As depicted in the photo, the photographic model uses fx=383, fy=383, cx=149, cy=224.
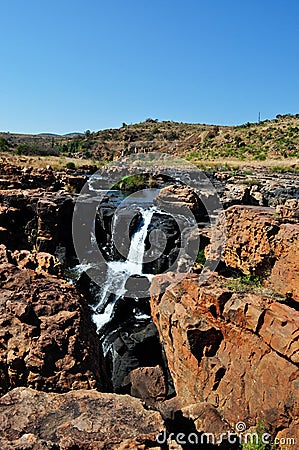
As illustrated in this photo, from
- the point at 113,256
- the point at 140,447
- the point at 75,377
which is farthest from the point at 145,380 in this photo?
the point at 113,256

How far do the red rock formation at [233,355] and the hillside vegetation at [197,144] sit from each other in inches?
1279

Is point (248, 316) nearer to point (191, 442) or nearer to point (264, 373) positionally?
point (264, 373)

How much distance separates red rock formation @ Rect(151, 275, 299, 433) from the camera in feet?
16.7

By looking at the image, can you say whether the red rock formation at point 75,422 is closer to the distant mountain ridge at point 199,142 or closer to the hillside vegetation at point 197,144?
the hillside vegetation at point 197,144

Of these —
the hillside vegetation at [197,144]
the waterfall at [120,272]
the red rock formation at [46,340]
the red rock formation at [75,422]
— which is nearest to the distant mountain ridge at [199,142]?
the hillside vegetation at [197,144]

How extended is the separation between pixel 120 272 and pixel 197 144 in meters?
47.5

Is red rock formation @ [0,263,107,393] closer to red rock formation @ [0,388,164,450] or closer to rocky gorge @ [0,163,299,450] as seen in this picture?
rocky gorge @ [0,163,299,450]

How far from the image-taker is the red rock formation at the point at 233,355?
5090mm

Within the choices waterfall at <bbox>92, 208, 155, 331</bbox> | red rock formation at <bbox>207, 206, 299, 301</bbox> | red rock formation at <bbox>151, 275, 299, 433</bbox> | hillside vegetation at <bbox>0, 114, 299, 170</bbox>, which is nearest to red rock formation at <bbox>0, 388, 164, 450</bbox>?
red rock formation at <bbox>151, 275, 299, 433</bbox>

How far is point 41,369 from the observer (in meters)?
4.42

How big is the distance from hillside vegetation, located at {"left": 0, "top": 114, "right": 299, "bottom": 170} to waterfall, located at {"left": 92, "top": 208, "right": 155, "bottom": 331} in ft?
75.2

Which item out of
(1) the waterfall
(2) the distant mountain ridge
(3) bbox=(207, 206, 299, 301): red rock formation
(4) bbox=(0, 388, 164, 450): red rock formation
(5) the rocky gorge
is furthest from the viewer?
(2) the distant mountain ridge

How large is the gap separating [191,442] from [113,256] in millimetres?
13675

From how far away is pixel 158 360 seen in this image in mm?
9266
